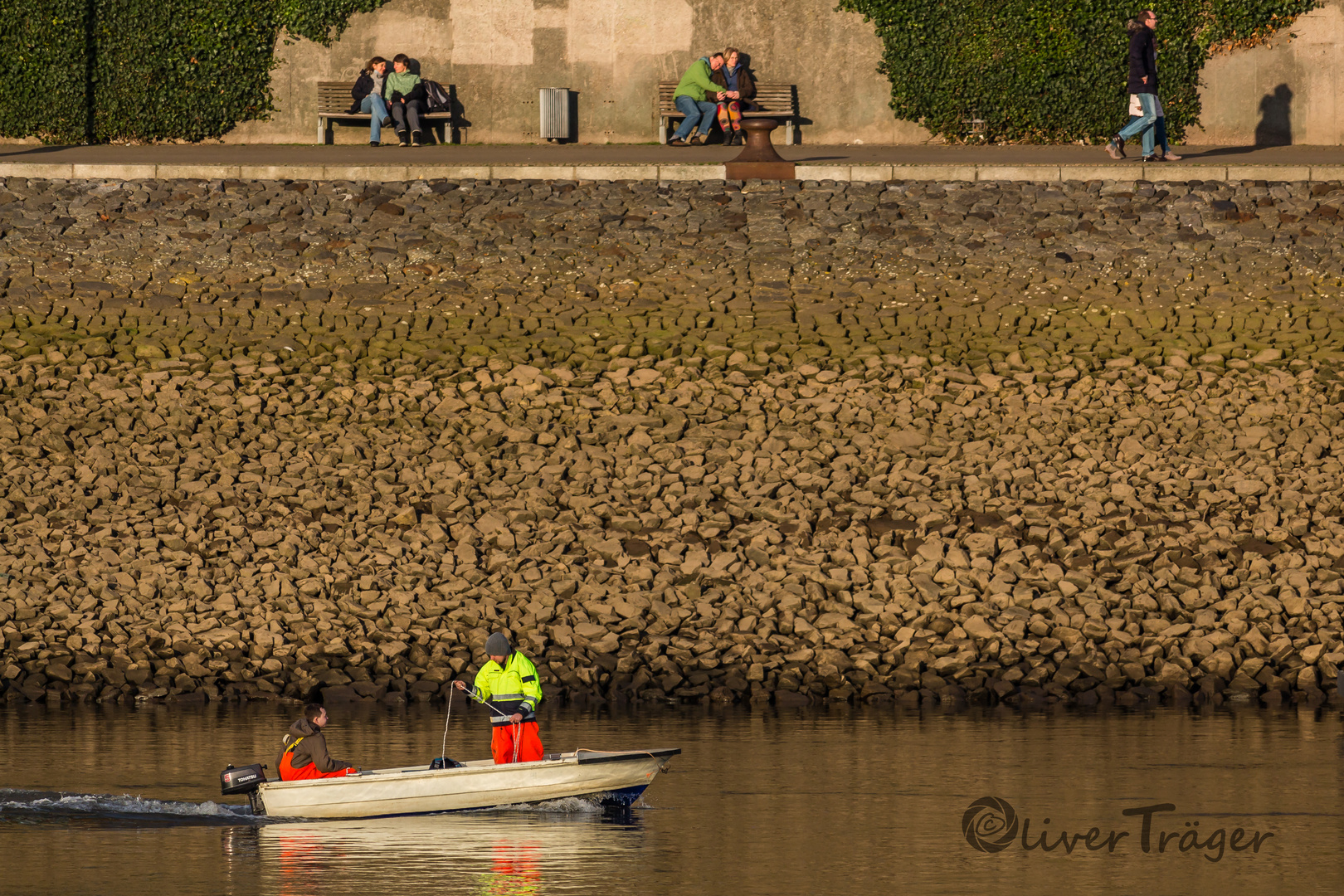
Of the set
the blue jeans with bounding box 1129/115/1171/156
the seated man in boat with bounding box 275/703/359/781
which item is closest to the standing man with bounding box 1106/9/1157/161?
the blue jeans with bounding box 1129/115/1171/156

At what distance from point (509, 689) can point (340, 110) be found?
61.7 ft

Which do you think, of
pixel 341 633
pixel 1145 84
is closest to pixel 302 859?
pixel 341 633

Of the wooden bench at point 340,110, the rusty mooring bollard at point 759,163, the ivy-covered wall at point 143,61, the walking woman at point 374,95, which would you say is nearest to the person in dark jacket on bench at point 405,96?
the walking woman at point 374,95

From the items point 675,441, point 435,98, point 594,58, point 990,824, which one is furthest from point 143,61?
point 990,824

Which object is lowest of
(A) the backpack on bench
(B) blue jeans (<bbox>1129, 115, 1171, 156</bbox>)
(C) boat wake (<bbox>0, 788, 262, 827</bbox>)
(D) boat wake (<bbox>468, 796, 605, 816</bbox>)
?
(D) boat wake (<bbox>468, 796, 605, 816</bbox>)

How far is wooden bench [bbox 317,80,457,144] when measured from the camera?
29500mm

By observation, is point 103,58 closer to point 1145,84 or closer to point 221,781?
point 1145,84

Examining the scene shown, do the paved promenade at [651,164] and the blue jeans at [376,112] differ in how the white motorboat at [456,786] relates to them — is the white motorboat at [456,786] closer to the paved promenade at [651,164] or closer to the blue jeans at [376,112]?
the paved promenade at [651,164]

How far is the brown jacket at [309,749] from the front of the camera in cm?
1216

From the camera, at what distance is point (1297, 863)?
34.1ft

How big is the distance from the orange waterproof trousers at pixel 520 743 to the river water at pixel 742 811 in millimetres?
367

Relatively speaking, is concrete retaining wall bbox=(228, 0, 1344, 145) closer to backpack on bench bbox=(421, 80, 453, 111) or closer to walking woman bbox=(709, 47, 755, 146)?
backpack on bench bbox=(421, 80, 453, 111)

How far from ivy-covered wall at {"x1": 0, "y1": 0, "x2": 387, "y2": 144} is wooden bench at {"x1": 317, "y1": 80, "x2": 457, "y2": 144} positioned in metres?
0.79

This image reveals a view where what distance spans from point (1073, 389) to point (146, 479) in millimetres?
8858
